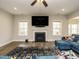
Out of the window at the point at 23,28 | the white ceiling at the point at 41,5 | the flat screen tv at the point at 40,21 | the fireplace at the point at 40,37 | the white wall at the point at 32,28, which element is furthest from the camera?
the window at the point at 23,28

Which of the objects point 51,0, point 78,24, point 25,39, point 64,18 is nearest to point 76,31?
point 78,24

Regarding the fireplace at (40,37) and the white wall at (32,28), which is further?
the white wall at (32,28)

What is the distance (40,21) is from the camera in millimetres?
11391

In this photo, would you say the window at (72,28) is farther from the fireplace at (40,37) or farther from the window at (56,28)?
the fireplace at (40,37)

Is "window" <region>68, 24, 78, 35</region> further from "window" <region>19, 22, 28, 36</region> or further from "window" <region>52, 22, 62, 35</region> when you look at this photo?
"window" <region>19, 22, 28, 36</region>

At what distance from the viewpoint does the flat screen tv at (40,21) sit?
1140 centimetres

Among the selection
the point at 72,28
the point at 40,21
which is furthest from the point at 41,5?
the point at 72,28

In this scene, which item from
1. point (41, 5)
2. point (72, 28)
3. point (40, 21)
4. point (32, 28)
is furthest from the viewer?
point (72, 28)

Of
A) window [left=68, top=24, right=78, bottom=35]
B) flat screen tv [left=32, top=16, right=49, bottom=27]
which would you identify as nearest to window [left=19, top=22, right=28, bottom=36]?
flat screen tv [left=32, top=16, right=49, bottom=27]

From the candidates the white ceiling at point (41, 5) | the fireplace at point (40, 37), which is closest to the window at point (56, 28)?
the fireplace at point (40, 37)

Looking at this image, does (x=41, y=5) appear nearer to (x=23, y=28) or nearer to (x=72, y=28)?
(x=23, y=28)

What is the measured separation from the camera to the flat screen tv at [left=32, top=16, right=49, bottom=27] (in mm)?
11398

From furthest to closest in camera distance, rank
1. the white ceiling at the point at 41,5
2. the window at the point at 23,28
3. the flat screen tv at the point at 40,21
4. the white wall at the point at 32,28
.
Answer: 1. the window at the point at 23,28
2. the white wall at the point at 32,28
3. the flat screen tv at the point at 40,21
4. the white ceiling at the point at 41,5

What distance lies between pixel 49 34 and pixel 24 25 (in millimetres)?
2683
